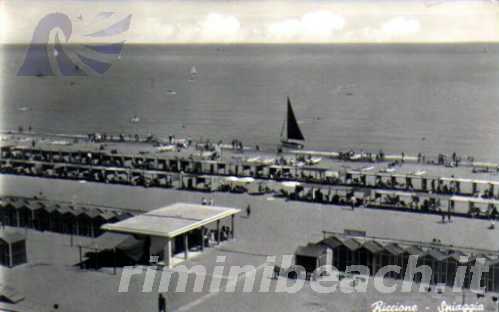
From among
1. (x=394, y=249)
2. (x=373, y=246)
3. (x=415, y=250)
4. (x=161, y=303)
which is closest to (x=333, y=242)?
(x=373, y=246)

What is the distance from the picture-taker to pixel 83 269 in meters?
22.5

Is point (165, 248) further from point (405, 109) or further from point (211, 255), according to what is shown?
point (405, 109)

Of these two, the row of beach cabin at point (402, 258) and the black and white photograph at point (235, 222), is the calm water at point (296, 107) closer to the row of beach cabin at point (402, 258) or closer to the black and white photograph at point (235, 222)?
the black and white photograph at point (235, 222)

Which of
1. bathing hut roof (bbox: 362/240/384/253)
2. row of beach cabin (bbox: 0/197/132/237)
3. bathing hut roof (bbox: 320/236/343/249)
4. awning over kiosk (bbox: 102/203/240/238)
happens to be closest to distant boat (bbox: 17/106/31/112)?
row of beach cabin (bbox: 0/197/132/237)

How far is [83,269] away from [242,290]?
5.73m

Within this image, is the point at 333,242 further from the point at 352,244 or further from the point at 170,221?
the point at 170,221

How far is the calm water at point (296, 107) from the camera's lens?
7519cm

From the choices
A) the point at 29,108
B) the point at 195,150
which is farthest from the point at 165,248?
the point at 29,108

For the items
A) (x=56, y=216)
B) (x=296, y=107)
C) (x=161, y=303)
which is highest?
(x=296, y=107)

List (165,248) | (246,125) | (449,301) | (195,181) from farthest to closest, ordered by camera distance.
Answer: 1. (246,125)
2. (195,181)
3. (165,248)
4. (449,301)

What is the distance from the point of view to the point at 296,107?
103 metres

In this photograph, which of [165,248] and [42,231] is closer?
[165,248]

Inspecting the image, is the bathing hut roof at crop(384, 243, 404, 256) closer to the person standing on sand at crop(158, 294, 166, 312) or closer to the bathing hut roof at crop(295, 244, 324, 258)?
the bathing hut roof at crop(295, 244, 324, 258)

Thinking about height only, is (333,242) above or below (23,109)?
below
